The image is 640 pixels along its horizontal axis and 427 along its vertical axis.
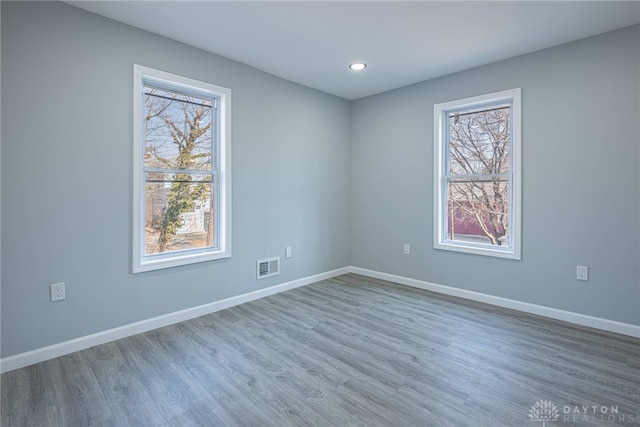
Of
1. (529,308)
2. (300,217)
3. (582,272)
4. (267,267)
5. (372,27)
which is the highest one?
(372,27)

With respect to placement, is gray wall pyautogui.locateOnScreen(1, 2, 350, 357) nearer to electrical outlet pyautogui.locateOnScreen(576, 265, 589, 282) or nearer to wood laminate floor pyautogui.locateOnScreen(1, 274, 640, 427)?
wood laminate floor pyautogui.locateOnScreen(1, 274, 640, 427)

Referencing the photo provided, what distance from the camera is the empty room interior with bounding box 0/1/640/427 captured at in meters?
2.00

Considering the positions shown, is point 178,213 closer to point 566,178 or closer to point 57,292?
point 57,292

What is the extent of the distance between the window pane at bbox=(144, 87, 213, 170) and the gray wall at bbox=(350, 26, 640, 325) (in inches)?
97.4

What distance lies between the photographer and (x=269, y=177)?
3748 mm

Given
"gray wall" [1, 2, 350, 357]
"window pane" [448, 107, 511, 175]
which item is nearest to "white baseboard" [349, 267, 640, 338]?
"window pane" [448, 107, 511, 175]

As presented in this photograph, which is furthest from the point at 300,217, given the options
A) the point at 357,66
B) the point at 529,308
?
the point at 529,308

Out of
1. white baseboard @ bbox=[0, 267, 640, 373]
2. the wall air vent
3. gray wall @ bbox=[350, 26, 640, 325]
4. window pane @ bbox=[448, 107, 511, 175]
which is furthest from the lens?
the wall air vent

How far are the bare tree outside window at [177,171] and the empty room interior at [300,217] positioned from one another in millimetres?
20

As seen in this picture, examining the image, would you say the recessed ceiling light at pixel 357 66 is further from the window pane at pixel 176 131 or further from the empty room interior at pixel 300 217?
the window pane at pixel 176 131

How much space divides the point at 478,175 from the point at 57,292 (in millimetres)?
4030

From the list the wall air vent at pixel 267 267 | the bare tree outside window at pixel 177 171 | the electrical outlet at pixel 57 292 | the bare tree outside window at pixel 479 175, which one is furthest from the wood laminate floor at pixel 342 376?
the bare tree outside window at pixel 479 175

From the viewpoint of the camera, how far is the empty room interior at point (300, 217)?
78.7 inches

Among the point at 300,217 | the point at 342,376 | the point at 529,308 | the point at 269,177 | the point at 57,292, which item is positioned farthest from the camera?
the point at 300,217
